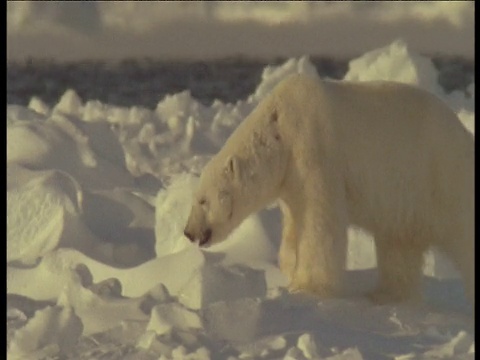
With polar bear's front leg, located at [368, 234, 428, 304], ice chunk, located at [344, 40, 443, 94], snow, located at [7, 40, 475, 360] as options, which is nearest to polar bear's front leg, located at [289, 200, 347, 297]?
snow, located at [7, 40, 475, 360]

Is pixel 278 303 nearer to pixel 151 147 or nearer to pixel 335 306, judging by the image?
pixel 335 306

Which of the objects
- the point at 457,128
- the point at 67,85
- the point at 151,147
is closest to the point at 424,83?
the point at 151,147

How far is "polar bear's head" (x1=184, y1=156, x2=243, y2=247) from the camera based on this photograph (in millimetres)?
3592

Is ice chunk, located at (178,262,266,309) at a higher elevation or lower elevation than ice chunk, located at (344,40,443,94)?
lower

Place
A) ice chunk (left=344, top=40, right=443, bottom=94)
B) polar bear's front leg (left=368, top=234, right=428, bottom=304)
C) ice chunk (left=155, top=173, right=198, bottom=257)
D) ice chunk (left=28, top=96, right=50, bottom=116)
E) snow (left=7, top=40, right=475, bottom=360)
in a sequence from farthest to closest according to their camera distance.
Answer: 1. ice chunk (left=28, top=96, right=50, bottom=116)
2. ice chunk (left=344, top=40, right=443, bottom=94)
3. ice chunk (left=155, top=173, right=198, bottom=257)
4. polar bear's front leg (left=368, top=234, right=428, bottom=304)
5. snow (left=7, top=40, right=475, bottom=360)

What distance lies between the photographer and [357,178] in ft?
11.4

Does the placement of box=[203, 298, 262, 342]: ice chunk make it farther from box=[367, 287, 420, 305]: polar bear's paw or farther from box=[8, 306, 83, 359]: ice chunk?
box=[367, 287, 420, 305]: polar bear's paw

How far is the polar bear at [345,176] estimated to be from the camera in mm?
3467

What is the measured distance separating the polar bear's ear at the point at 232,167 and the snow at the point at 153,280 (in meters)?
0.32

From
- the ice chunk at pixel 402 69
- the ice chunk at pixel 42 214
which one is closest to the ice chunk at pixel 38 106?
the ice chunk at pixel 402 69

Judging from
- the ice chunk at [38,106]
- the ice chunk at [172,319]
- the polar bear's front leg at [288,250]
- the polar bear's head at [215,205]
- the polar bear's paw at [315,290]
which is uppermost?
the ice chunk at [38,106]

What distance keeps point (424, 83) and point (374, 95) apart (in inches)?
154

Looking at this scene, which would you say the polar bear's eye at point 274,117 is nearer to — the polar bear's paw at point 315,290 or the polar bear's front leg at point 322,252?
the polar bear's front leg at point 322,252

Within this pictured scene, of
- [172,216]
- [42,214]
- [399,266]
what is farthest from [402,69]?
[399,266]
